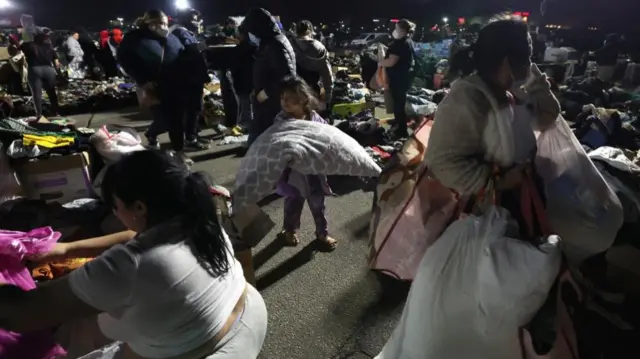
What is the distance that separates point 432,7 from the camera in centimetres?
2819

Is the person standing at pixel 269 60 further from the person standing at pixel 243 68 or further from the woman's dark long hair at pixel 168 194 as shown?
the woman's dark long hair at pixel 168 194

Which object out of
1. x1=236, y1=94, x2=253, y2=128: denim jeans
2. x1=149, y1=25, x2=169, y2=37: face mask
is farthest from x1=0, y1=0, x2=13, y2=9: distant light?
x1=149, y1=25, x2=169, y2=37: face mask

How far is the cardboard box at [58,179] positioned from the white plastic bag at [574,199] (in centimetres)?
294

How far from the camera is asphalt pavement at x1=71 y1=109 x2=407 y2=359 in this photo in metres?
2.55

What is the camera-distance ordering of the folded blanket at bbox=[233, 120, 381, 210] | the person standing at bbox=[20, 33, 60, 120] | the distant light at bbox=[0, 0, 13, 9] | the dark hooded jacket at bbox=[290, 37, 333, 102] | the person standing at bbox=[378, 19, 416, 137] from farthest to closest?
the distant light at bbox=[0, 0, 13, 9]
the person standing at bbox=[20, 33, 60, 120]
the person standing at bbox=[378, 19, 416, 137]
the dark hooded jacket at bbox=[290, 37, 333, 102]
the folded blanket at bbox=[233, 120, 381, 210]

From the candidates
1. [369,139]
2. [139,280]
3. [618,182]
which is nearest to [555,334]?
[139,280]

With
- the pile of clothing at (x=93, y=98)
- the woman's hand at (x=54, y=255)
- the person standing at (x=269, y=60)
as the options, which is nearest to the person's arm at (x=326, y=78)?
the person standing at (x=269, y=60)

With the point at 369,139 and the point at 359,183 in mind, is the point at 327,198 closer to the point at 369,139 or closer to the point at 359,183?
Result: the point at 359,183

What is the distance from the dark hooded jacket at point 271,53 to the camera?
14.9 ft

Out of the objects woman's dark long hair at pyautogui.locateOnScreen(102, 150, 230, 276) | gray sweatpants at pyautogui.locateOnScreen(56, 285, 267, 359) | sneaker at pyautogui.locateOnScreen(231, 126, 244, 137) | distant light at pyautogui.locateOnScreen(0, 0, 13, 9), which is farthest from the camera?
distant light at pyautogui.locateOnScreen(0, 0, 13, 9)

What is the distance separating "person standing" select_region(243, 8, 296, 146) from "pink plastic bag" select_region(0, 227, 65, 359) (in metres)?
3.06

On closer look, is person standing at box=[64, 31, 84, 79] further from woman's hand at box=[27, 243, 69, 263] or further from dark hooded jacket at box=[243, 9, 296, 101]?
woman's hand at box=[27, 243, 69, 263]

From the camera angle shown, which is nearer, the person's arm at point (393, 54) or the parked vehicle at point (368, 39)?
the person's arm at point (393, 54)

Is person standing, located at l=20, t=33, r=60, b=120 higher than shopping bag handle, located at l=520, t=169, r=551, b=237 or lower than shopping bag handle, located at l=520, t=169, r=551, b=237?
lower
